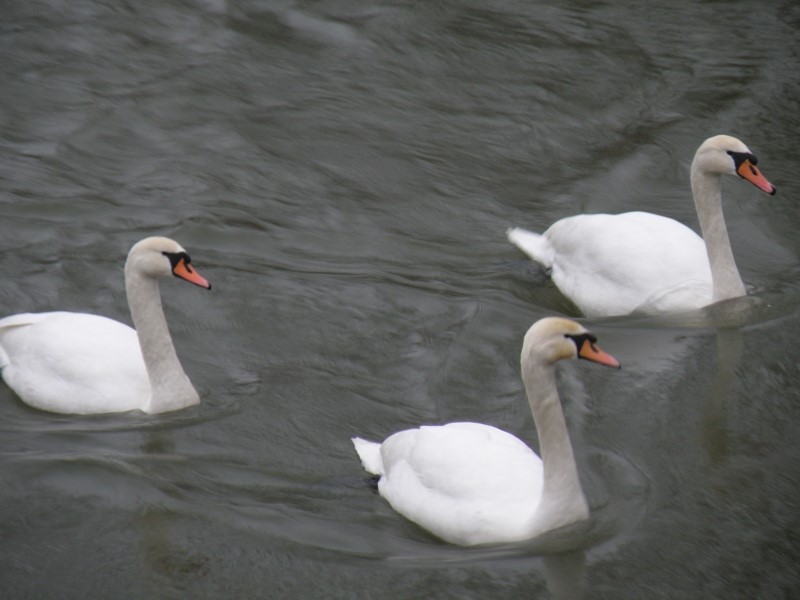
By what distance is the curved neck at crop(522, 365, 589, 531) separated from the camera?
227 inches

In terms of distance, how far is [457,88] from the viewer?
40.8ft

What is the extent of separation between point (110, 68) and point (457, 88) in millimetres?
3157

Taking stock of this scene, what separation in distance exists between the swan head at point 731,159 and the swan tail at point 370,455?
3.12 meters

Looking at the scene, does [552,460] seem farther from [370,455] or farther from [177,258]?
[177,258]

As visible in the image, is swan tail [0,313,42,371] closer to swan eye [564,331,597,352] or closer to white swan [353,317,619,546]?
white swan [353,317,619,546]

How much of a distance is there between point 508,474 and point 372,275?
3290 mm

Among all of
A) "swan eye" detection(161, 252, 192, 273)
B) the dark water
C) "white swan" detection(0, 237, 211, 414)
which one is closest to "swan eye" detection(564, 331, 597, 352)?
the dark water

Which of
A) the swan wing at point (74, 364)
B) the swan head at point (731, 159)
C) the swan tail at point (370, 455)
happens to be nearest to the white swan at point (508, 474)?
the swan tail at point (370, 455)

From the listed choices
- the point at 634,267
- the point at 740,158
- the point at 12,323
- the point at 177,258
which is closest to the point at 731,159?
the point at 740,158

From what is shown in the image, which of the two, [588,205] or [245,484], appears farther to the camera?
[588,205]

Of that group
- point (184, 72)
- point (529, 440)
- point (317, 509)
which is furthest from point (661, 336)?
point (184, 72)

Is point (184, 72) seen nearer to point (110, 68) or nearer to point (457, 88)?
point (110, 68)

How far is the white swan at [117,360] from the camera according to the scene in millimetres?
7051

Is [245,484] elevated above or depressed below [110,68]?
above
